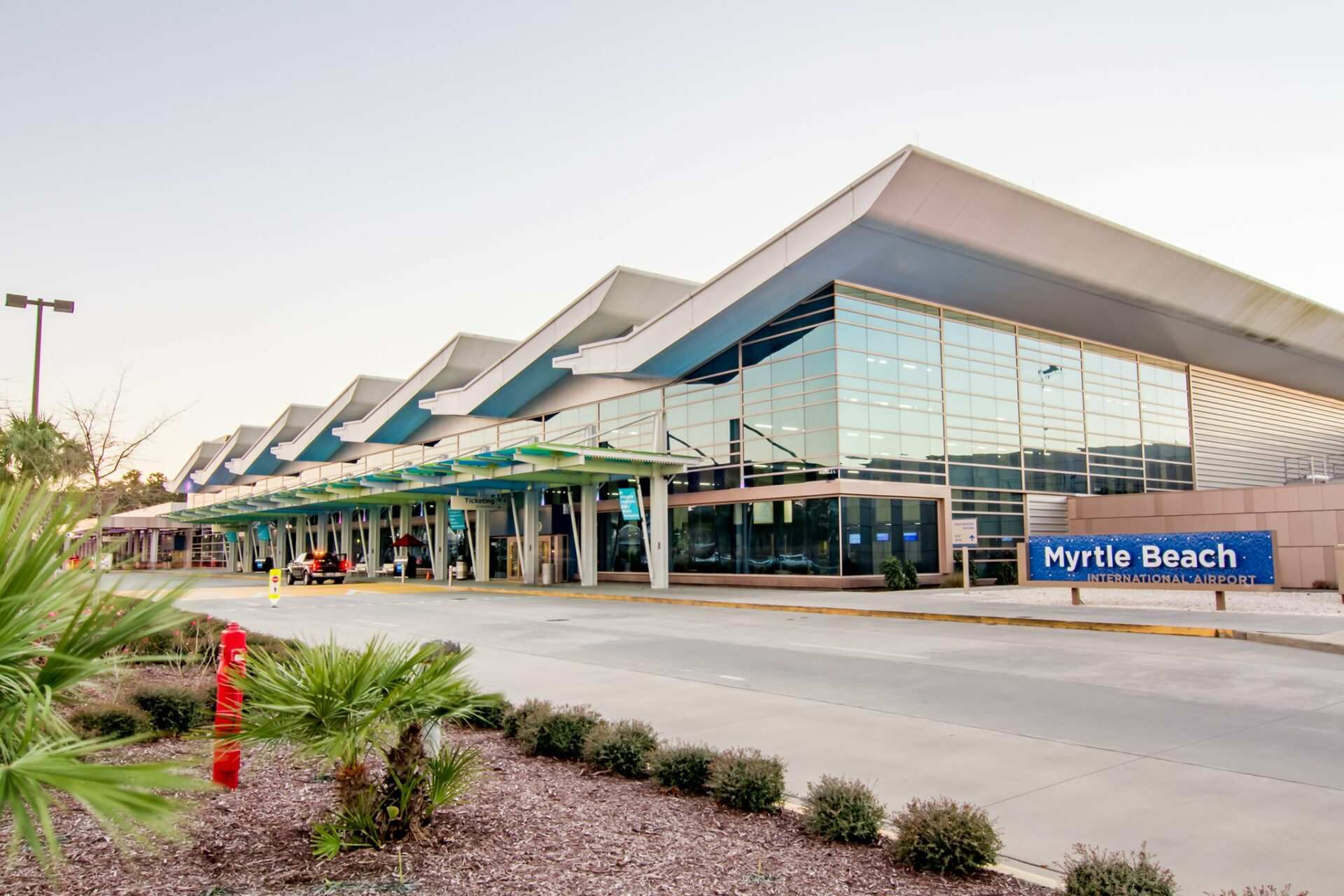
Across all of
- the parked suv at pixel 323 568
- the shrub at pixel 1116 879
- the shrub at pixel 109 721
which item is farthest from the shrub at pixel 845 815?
the parked suv at pixel 323 568

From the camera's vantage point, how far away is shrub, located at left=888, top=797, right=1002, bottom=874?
14.9 feet

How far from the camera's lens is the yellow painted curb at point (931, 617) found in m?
15.8

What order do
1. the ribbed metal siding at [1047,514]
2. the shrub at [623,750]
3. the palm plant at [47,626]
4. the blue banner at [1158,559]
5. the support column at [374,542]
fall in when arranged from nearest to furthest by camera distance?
the palm plant at [47,626], the shrub at [623,750], the blue banner at [1158,559], the ribbed metal siding at [1047,514], the support column at [374,542]

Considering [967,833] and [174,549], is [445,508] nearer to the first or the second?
[967,833]

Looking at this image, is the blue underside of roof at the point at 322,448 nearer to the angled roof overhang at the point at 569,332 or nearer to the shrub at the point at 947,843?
the angled roof overhang at the point at 569,332

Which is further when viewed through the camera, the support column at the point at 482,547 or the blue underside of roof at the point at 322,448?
the blue underside of roof at the point at 322,448

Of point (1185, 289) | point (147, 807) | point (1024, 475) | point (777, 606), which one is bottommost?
point (777, 606)

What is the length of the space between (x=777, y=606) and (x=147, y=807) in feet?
72.5

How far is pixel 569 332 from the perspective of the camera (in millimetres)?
37719

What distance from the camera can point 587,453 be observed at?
103ft

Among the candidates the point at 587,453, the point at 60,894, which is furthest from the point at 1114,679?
the point at 587,453

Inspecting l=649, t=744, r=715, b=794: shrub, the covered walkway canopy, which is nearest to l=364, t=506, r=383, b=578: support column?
the covered walkway canopy

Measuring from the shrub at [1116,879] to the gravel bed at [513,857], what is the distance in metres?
0.27

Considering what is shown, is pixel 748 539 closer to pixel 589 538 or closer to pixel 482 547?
pixel 589 538
